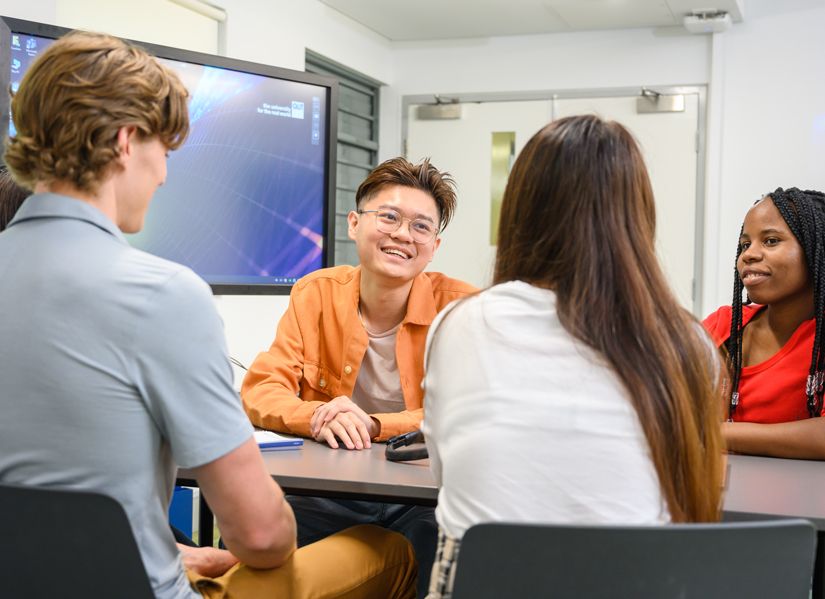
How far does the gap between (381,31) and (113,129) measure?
5.18 meters

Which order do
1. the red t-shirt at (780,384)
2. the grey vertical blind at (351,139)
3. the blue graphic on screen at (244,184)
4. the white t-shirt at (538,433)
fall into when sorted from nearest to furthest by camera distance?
1. the white t-shirt at (538,433)
2. the red t-shirt at (780,384)
3. the blue graphic on screen at (244,184)
4. the grey vertical blind at (351,139)

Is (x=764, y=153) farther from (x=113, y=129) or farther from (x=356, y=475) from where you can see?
(x=113, y=129)

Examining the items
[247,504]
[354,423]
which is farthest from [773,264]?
[247,504]

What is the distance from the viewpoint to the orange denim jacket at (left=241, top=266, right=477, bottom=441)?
2.27m

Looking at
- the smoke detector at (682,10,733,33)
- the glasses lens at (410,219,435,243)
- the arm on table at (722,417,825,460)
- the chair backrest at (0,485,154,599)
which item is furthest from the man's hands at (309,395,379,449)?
the smoke detector at (682,10,733,33)

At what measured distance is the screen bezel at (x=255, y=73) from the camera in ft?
8.25

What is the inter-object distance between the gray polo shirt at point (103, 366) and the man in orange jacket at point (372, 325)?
3.01 ft

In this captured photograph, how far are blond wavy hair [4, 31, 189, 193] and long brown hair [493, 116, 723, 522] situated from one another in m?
0.50

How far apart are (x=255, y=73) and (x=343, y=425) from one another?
1.48 m

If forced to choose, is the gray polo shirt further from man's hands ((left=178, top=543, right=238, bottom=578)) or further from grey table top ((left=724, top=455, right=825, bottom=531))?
grey table top ((left=724, top=455, right=825, bottom=531))

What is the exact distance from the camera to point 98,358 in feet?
3.68

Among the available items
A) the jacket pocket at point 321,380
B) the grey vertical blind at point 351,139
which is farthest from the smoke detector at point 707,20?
the jacket pocket at point 321,380

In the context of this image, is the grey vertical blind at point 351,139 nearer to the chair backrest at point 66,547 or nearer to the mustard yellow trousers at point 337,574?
the mustard yellow trousers at point 337,574

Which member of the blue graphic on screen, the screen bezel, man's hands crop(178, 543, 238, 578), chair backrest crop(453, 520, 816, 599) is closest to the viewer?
chair backrest crop(453, 520, 816, 599)
